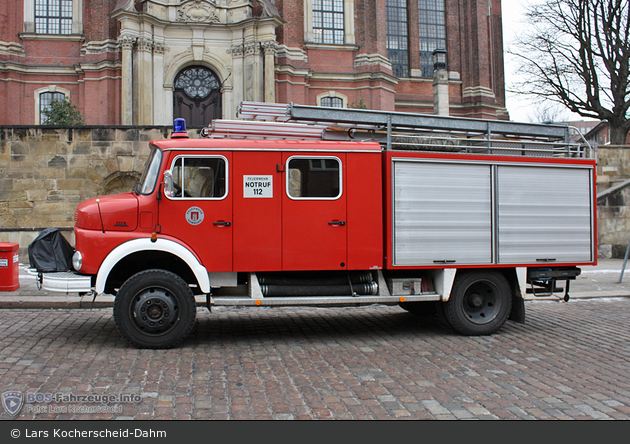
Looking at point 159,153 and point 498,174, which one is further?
point 498,174

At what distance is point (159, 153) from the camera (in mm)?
6645

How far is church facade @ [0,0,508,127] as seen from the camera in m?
25.0

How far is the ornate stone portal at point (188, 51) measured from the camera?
24469 millimetres

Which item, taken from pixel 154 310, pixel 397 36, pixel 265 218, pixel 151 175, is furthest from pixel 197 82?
pixel 154 310

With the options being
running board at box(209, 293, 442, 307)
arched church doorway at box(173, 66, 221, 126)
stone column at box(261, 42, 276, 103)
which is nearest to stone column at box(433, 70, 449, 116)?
stone column at box(261, 42, 276, 103)

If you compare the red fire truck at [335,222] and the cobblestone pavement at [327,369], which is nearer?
the cobblestone pavement at [327,369]

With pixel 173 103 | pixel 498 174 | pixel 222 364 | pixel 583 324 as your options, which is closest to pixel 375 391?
pixel 222 364

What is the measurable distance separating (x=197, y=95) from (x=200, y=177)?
20856 millimetres

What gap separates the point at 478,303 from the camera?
726 centimetres

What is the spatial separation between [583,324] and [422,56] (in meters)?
28.2

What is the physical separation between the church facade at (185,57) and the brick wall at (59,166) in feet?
29.5

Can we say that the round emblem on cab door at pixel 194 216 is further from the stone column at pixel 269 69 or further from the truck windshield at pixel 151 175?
the stone column at pixel 269 69

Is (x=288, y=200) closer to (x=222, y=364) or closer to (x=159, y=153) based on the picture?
(x=159, y=153)

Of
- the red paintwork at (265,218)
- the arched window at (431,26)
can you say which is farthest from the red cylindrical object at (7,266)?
the arched window at (431,26)
